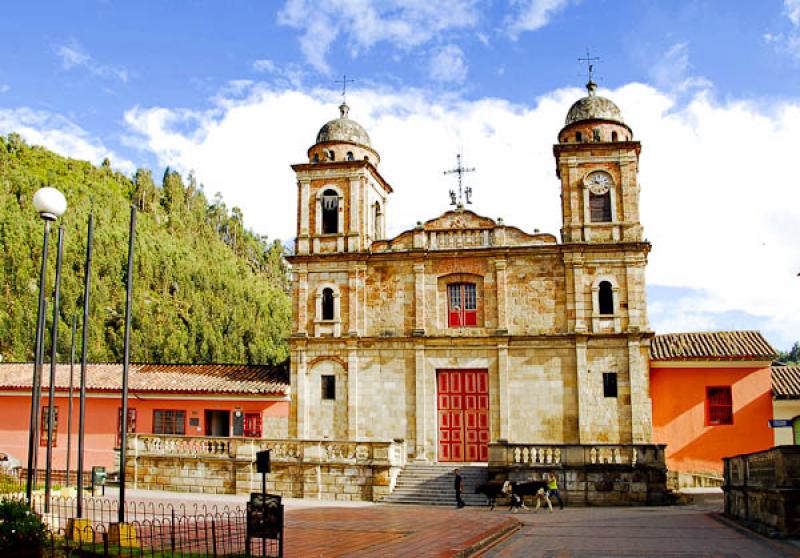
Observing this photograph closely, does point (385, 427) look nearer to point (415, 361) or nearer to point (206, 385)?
point (415, 361)

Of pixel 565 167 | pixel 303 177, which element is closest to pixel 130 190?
pixel 303 177

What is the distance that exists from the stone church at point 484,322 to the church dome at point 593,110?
0.05 m

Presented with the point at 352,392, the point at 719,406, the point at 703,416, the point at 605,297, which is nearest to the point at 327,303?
the point at 352,392

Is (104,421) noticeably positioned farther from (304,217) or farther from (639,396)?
(639,396)

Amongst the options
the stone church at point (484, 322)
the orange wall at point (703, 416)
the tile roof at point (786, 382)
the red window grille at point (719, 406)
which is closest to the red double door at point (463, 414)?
the stone church at point (484, 322)

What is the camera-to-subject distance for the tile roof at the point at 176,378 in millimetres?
29781

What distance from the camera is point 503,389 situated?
27750 mm

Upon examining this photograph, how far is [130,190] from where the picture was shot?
98.0m

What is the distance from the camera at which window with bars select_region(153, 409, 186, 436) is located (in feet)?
99.3

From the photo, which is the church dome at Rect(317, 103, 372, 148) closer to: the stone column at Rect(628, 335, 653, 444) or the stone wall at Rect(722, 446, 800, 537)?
the stone column at Rect(628, 335, 653, 444)

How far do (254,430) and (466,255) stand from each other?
10.5 metres

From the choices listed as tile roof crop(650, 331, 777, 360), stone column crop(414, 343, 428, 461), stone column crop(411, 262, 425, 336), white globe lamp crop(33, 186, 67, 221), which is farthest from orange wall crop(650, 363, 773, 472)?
white globe lamp crop(33, 186, 67, 221)

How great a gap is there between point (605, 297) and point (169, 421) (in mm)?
17394

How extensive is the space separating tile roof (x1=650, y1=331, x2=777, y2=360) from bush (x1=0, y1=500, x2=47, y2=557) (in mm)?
22230
